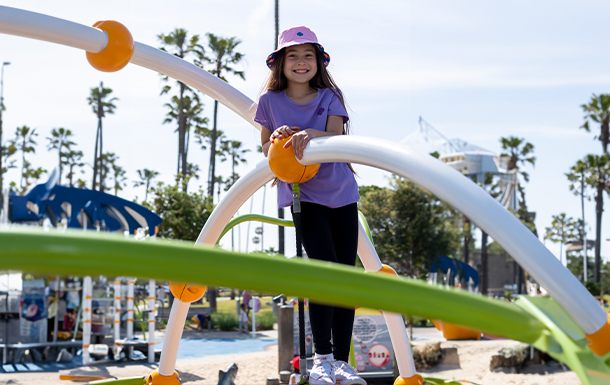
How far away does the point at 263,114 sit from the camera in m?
2.41

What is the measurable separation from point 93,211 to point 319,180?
345 inches

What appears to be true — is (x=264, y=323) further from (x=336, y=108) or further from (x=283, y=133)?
(x=283, y=133)

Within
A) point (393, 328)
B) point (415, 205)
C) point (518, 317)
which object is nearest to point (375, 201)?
point (415, 205)

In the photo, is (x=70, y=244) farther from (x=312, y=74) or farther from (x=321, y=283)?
(x=312, y=74)

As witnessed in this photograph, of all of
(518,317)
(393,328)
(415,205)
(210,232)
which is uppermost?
(415,205)

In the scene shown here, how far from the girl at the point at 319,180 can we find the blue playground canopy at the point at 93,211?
812 cm

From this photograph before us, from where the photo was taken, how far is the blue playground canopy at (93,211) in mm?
10195

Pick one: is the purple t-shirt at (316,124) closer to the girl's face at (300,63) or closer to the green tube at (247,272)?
the girl's face at (300,63)

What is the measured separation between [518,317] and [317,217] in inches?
58.5

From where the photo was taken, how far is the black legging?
85.0 inches

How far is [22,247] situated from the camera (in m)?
0.62

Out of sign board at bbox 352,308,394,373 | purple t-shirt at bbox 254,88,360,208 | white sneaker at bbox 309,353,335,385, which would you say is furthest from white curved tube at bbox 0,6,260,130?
sign board at bbox 352,308,394,373

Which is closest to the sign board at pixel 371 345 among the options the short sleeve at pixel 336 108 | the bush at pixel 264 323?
the short sleeve at pixel 336 108

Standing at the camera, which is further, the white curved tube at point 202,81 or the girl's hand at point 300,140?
the white curved tube at point 202,81
